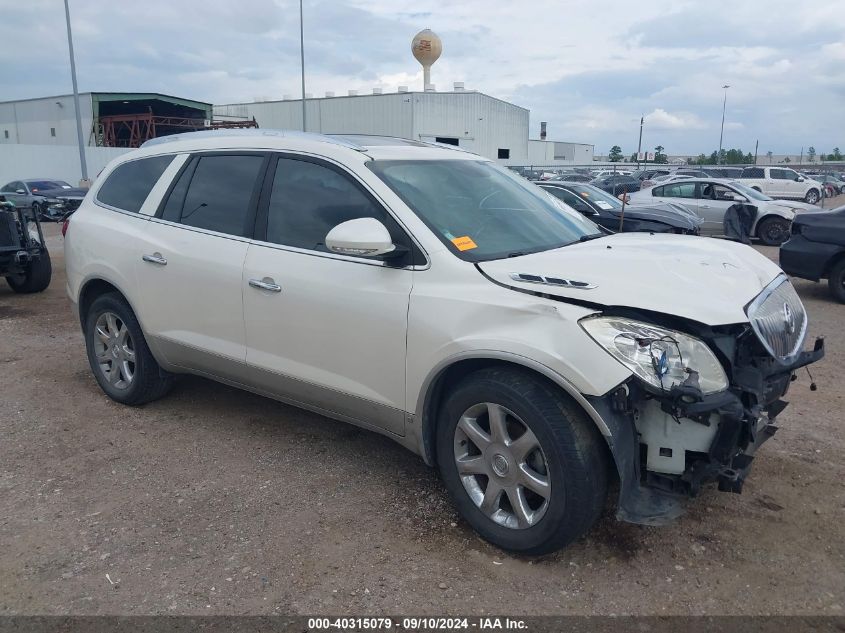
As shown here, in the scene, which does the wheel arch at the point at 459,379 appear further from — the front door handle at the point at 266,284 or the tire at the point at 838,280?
the tire at the point at 838,280

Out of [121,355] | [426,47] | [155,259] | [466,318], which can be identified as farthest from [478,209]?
[426,47]

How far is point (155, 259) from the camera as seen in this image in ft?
14.3

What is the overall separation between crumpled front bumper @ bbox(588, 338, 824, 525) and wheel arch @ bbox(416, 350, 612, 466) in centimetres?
5

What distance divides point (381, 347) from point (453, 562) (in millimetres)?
1045

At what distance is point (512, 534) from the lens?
118 inches

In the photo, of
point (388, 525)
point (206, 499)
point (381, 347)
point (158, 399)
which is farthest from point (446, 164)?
point (158, 399)

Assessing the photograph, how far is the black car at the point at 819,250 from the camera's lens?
346 inches

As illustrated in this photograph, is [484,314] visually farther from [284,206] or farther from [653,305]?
[284,206]

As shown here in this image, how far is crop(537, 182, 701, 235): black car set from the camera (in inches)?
390

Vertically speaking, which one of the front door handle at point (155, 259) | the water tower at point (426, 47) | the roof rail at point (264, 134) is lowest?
the front door handle at point (155, 259)

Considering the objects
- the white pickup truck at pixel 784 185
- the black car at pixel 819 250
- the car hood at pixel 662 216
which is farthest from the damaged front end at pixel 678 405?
the white pickup truck at pixel 784 185

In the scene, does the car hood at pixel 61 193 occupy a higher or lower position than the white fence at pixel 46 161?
lower

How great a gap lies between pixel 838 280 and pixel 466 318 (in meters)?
7.76

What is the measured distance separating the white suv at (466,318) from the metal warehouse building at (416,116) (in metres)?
40.6
